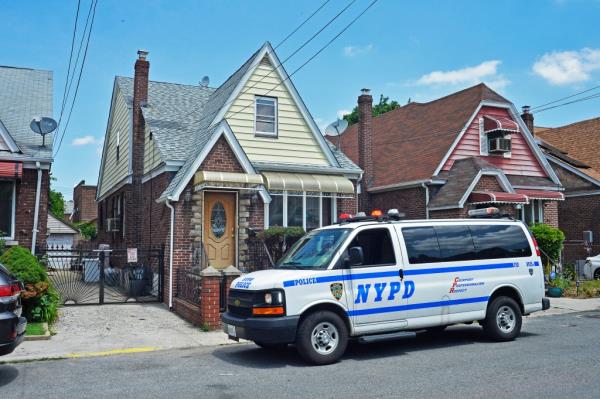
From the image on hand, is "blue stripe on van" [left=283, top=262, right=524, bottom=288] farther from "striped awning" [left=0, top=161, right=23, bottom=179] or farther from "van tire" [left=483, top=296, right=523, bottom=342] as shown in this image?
"striped awning" [left=0, top=161, right=23, bottom=179]

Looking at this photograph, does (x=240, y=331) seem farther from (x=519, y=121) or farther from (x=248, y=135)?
(x=519, y=121)

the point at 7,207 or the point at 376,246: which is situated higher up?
the point at 7,207

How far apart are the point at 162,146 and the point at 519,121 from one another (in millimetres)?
14155

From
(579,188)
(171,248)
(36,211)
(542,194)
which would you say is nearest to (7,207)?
(36,211)

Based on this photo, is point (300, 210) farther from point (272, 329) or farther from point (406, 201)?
point (272, 329)

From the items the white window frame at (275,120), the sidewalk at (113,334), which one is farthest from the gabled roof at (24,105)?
the white window frame at (275,120)

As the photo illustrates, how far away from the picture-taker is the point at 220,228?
14.8 meters

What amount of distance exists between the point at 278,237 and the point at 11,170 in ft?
22.0

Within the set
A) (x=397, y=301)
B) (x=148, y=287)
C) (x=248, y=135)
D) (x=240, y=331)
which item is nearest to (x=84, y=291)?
(x=148, y=287)

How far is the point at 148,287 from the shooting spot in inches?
589

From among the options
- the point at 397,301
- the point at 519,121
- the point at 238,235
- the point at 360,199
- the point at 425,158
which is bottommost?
the point at 397,301

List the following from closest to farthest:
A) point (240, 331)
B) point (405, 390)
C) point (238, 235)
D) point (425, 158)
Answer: point (405, 390) → point (240, 331) → point (238, 235) → point (425, 158)

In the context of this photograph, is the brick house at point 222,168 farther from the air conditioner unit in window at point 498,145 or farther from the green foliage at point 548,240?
the air conditioner unit in window at point 498,145

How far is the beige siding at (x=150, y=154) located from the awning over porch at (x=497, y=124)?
1238 centimetres
